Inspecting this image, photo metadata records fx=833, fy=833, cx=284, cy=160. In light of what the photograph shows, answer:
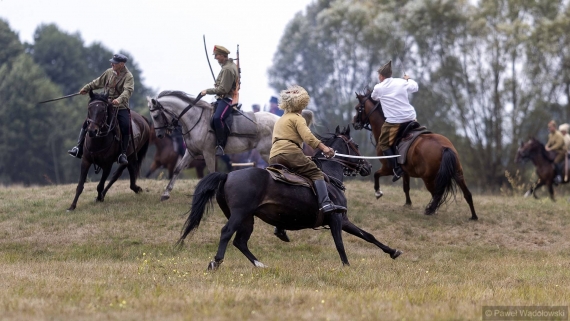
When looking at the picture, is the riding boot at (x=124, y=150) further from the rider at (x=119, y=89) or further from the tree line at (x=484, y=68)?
the tree line at (x=484, y=68)

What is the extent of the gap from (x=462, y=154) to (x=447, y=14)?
6456 millimetres

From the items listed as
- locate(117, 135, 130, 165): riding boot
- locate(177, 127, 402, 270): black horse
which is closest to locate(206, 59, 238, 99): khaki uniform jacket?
locate(117, 135, 130, 165): riding boot

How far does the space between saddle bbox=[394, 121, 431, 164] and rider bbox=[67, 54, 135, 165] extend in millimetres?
5499

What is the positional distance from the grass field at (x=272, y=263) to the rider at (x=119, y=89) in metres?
1.16

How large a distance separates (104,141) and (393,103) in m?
5.86

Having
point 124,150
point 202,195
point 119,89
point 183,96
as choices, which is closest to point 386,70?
point 183,96

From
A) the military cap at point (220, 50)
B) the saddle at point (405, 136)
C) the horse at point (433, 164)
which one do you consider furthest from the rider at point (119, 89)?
the saddle at point (405, 136)

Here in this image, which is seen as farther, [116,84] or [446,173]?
[116,84]

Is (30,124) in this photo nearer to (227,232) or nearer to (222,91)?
(222,91)

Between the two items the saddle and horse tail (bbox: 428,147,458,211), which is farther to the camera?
the saddle

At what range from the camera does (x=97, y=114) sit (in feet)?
51.5

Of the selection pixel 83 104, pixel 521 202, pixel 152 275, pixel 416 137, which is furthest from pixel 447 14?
pixel 152 275

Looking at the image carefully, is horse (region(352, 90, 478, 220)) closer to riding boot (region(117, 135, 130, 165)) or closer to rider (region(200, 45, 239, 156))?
rider (region(200, 45, 239, 156))

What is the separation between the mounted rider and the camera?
667 inches
